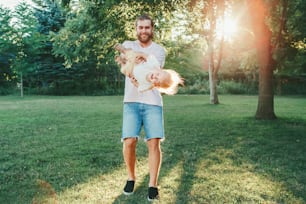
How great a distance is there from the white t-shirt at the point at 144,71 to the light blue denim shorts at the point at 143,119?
1.18ft

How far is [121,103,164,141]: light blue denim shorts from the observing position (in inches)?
160

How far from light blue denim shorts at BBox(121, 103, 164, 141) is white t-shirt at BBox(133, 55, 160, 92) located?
1.18 feet

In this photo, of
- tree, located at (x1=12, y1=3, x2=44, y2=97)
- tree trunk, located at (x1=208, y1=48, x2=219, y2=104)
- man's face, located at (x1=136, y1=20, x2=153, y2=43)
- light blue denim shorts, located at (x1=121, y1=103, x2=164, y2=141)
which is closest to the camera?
man's face, located at (x1=136, y1=20, x2=153, y2=43)

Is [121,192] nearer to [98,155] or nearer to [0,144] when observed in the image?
[98,155]

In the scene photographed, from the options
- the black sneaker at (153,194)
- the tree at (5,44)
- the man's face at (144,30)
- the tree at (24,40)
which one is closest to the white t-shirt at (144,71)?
the man's face at (144,30)

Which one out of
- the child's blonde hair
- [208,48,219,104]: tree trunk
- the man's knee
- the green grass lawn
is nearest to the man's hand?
the child's blonde hair

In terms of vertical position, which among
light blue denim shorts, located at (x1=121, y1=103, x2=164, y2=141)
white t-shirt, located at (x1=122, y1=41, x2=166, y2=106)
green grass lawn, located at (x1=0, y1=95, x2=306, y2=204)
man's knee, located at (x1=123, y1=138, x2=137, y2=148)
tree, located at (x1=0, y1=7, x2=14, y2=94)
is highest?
tree, located at (x1=0, y1=7, x2=14, y2=94)

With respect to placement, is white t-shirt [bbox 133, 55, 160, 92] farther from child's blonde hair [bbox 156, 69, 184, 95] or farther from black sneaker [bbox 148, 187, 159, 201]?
black sneaker [bbox 148, 187, 159, 201]

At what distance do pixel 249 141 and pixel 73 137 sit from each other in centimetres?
399

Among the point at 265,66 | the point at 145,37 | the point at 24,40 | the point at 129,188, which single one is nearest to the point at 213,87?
the point at 265,66

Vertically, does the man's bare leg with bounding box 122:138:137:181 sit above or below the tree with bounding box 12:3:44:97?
below

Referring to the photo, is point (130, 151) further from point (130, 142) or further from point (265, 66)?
point (265, 66)

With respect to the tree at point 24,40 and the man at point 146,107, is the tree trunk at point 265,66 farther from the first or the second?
the tree at point 24,40

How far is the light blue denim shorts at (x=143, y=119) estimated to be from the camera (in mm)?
4066
